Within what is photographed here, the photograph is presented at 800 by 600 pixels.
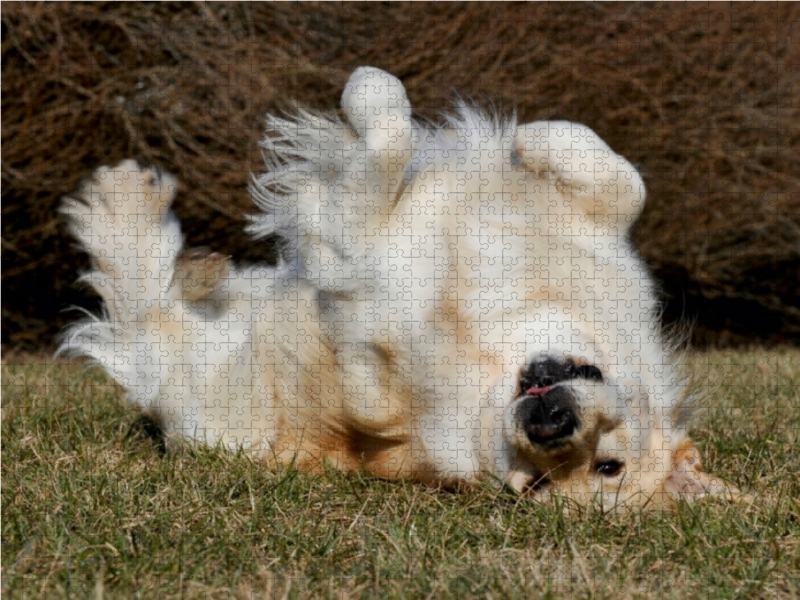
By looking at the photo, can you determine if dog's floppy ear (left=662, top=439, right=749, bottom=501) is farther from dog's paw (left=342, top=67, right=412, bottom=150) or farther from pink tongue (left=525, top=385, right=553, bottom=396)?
dog's paw (left=342, top=67, right=412, bottom=150)

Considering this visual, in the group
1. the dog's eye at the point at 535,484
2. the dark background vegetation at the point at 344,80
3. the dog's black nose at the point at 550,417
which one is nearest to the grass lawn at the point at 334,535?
the dog's eye at the point at 535,484

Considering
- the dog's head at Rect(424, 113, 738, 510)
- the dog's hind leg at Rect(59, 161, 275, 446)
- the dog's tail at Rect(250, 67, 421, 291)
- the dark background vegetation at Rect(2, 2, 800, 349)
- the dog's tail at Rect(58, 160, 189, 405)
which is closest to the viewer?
the dog's head at Rect(424, 113, 738, 510)

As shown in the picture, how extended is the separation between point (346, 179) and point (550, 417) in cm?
104

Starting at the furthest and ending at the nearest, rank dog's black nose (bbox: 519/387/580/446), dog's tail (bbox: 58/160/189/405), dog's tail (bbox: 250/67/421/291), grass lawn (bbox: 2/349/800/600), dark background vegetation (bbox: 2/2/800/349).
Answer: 1. dark background vegetation (bbox: 2/2/800/349)
2. dog's tail (bbox: 58/160/189/405)
3. dog's tail (bbox: 250/67/421/291)
4. dog's black nose (bbox: 519/387/580/446)
5. grass lawn (bbox: 2/349/800/600)

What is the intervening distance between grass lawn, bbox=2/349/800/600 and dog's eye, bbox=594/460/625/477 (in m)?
0.13

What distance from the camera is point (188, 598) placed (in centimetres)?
198

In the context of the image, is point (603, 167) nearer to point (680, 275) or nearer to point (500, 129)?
point (500, 129)

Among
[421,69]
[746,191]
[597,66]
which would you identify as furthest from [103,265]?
[746,191]

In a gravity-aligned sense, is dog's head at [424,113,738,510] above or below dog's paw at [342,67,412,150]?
below

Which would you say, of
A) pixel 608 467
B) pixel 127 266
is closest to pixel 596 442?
pixel 608 467

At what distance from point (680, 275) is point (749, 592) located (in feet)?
16.7

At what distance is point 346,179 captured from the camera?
3.02 metres

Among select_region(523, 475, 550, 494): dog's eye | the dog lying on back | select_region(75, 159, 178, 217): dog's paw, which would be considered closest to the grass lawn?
select_region(523, 475, 550, 494): dog's eye

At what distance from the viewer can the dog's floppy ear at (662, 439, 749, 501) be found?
2.73m
